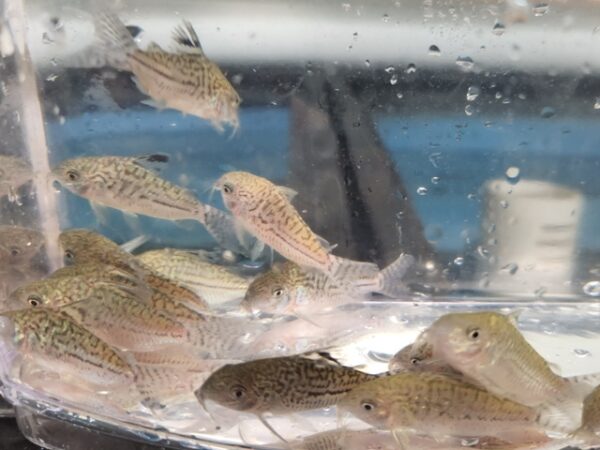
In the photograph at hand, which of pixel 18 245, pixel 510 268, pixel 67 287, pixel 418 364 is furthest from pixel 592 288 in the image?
pixel 18 245

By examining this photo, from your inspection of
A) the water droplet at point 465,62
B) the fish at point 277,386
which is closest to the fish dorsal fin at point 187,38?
the water droplet at point 465,62

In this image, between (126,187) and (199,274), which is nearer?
(126,187)

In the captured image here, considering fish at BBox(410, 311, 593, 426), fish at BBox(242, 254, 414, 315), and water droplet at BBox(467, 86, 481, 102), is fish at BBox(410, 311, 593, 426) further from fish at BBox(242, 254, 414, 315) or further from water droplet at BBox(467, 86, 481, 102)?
water droplet at BBox(467, 86, 481, 102)

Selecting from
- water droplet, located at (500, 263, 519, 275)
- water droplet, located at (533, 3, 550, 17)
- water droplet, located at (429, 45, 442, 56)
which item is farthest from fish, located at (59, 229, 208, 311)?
water droplet, located at (533, 3, 550, 17)

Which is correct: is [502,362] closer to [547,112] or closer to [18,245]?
[547,112]

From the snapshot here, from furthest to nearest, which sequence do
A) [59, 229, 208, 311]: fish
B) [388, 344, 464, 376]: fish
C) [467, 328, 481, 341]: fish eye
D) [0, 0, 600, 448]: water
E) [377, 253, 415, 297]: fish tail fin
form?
[377, 253, 415, 297]: fish tail fin
[0, 0, 600, 448]: water
[59, 229, 208, 311]: fish
[388, 344, 464, 376]: fish
[467, 328, 481, 341]: fish eye
